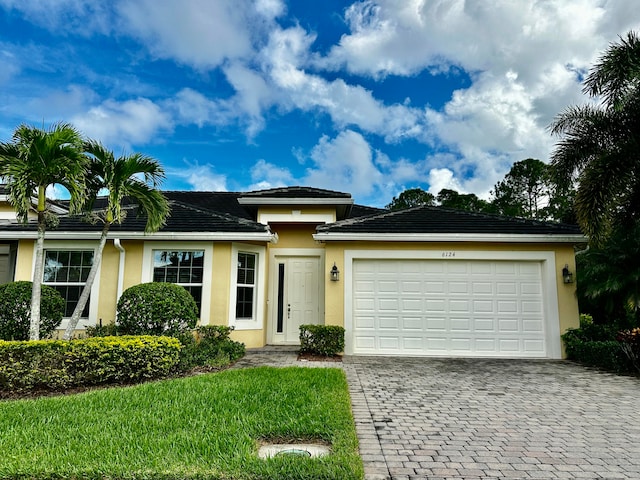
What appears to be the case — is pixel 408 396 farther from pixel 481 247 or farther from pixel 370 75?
pixel 370 75

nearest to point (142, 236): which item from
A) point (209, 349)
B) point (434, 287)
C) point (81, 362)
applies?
point (209, 349)

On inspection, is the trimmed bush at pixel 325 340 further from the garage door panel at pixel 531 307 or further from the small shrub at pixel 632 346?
the small shrub at pixel 632 346

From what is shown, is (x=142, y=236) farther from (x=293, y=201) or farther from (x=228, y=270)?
(x=293, y=201)

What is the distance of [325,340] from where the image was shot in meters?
8.91

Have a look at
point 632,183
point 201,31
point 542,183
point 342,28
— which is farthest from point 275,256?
point 542,183

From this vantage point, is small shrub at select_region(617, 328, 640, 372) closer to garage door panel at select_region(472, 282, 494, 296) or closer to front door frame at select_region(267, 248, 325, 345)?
garage door panel at select_region(472, 282, 494, 296)

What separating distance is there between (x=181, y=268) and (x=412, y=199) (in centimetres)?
2311

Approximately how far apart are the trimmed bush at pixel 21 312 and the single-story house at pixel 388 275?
1.69 m

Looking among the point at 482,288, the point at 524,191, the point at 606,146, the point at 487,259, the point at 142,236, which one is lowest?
the point at 482,288

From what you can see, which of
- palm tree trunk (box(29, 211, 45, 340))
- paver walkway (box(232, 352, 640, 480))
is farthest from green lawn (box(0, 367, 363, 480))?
palm tree trunk (box(29, 211, 45, 340))

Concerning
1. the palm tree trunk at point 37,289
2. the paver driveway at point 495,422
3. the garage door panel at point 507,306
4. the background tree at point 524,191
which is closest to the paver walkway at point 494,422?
the paver driveway at point 495,422

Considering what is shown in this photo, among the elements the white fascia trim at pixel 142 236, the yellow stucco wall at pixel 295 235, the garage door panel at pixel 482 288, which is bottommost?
the garage door panel at pixel 482 288

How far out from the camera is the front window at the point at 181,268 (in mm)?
9695

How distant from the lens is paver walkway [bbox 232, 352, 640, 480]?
11.1ft
